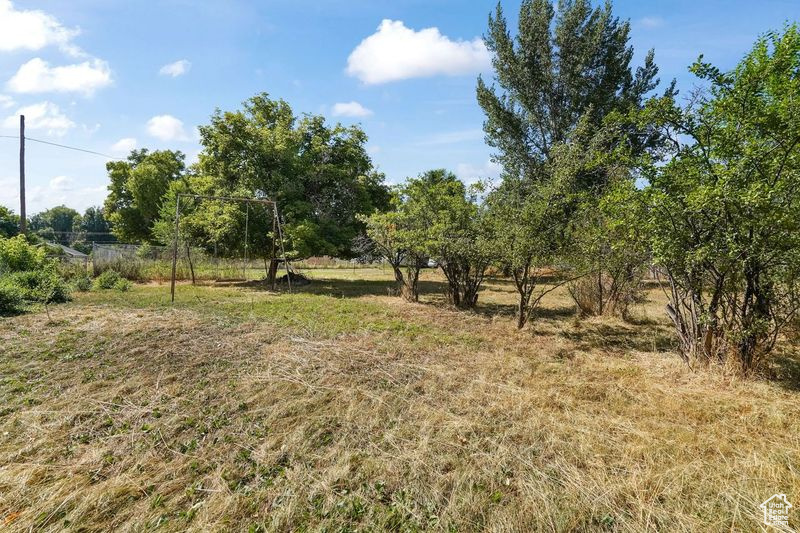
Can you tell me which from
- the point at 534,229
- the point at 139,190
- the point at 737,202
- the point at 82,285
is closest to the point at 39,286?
the point at 82,285

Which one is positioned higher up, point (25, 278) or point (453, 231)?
point (453, 231)

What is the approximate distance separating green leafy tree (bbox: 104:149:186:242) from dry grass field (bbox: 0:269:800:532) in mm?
19624

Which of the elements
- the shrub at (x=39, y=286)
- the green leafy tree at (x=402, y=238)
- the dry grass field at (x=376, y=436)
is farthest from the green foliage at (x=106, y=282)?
the green leafy tree at (x=402, y=238)

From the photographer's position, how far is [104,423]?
334 cm

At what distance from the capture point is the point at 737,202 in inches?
149

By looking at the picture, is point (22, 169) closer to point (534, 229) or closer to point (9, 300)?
point (9, 300)

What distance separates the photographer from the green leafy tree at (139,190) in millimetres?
23000

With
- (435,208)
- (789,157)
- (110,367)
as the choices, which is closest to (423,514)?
(110,367)

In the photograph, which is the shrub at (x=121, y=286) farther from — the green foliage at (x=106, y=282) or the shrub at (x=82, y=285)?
the shrub at (x=82, y=285)

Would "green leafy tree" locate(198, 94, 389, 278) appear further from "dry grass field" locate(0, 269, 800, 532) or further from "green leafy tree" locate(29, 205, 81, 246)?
"green leafy tree" locate(29, 205, 81, 246)

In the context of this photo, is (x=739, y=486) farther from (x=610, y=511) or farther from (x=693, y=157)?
(x=693, y=157)

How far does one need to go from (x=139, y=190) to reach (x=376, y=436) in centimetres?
2555

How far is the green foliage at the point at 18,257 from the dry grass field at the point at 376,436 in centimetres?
556

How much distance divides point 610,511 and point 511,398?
1.70 meters
